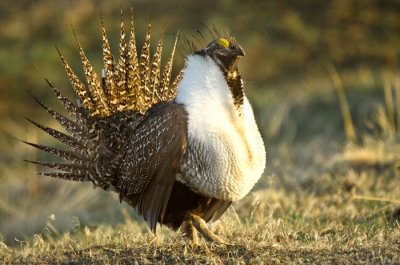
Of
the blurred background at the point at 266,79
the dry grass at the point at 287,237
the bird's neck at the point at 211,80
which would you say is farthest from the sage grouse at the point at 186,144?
the blurred background at the point at 266,79

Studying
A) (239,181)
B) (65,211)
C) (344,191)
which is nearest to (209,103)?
(239,181)

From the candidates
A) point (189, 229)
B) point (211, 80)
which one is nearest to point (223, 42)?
point (211, 80)

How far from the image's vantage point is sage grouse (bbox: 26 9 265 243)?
3.12 meters

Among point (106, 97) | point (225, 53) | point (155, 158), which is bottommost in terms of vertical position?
point (155, 158)

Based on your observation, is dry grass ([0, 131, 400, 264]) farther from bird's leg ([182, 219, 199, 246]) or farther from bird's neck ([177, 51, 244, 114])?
bird's neck ([177, 51, 244, 114])

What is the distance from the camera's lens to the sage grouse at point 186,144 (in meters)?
3.12

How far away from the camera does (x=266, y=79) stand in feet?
57.5

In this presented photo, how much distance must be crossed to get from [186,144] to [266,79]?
48.1 ft

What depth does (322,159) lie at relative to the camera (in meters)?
6.20

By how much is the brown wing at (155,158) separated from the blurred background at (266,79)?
24.1 inches

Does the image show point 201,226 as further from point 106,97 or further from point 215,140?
point 106,97

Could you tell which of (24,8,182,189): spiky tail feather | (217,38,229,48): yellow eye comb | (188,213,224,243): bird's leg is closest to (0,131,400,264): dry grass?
(188,213,224,243): bird's leg

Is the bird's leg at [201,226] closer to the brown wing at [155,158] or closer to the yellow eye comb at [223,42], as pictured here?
the brown wing at [155,158]

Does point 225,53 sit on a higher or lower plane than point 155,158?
higher
